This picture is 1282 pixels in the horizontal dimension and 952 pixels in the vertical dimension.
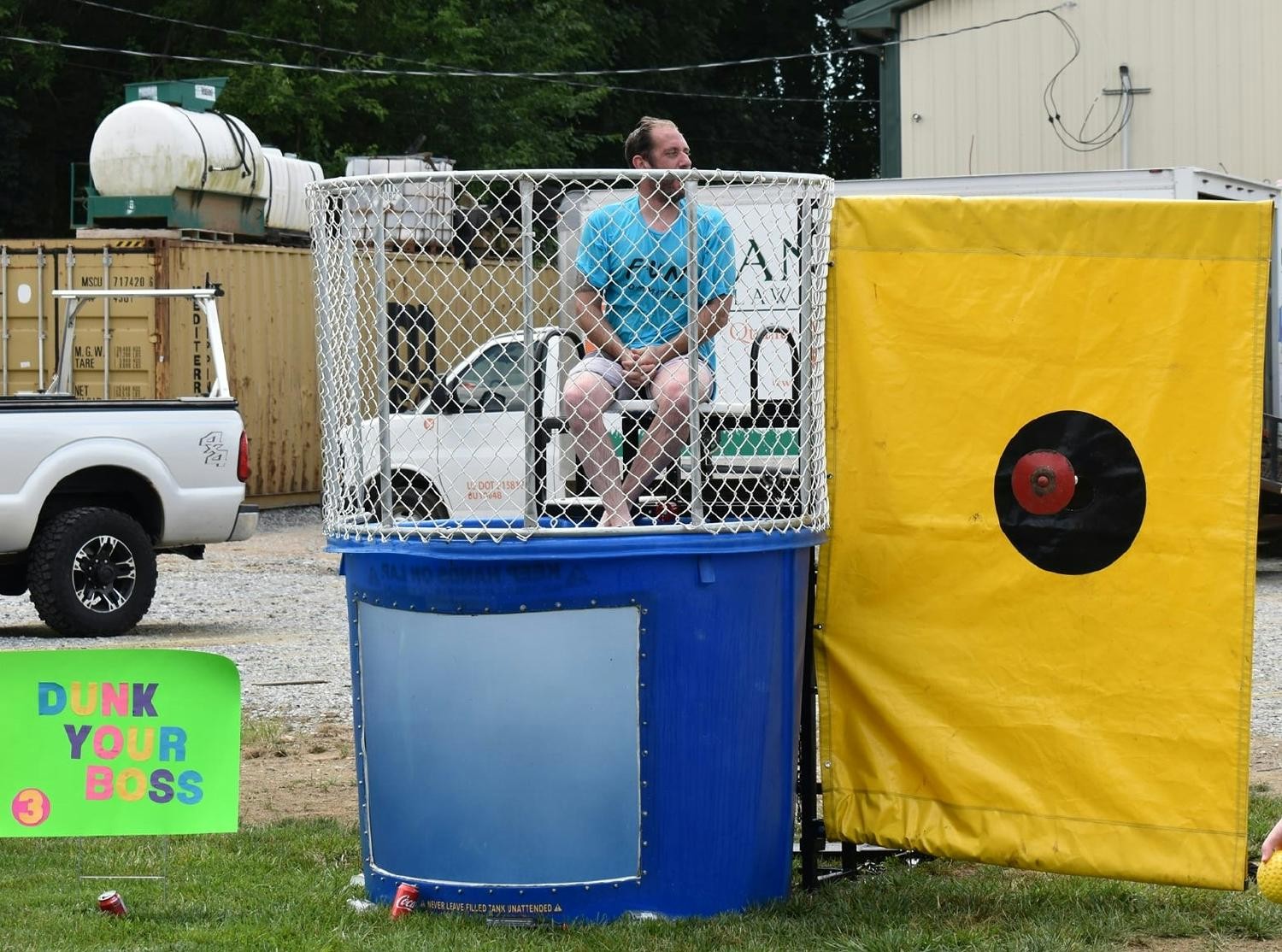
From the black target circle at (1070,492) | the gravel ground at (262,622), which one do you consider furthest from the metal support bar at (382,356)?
the gravel ground at (262,622)

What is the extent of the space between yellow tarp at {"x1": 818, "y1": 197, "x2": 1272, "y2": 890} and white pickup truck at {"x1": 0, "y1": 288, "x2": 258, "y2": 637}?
6.81m

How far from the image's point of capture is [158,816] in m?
5.55

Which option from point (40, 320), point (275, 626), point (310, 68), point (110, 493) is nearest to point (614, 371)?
point (110, 493)

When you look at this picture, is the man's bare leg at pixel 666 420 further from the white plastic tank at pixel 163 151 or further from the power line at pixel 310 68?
the power line at pixel 310 68

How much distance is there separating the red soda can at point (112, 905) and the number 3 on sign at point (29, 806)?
36 cm

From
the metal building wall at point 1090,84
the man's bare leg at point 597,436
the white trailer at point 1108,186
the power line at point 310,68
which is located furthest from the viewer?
the power line at point 310,68

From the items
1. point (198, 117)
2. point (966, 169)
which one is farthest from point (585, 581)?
point (966, 169)

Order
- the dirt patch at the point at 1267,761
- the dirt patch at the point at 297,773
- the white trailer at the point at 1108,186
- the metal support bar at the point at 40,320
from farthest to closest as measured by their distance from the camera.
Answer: the metal support bar at the point at 40,320 < the white trailer at the point at 1108,186 < the dirt patch at the point at 1267,761 < the dirt patch at the point at 297,773

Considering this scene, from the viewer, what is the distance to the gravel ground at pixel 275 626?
9.59 metres

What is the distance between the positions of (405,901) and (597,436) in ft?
4.44

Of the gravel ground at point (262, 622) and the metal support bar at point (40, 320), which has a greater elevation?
the metal support bar at point (40, 320)

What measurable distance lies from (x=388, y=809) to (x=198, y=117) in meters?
14.4

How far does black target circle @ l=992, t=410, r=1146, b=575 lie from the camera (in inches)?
205

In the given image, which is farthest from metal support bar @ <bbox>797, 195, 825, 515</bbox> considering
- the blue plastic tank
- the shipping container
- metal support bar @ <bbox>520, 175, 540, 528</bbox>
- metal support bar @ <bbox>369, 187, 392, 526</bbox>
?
the shipping container
